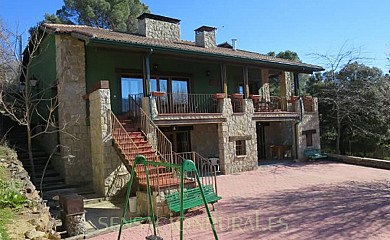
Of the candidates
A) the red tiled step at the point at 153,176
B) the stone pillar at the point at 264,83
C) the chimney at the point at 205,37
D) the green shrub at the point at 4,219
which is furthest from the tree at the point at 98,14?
the green shrub at the point at 4,219

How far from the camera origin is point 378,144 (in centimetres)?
2020

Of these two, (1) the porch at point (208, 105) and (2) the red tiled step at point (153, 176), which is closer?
(2) the red tiled step at point (153, 176)

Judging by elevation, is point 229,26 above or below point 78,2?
below

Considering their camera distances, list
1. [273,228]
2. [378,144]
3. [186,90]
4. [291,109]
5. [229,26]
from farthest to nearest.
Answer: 1. [378,144]
2. [229,26]
3. [291,109]
4. [186,90]
5. [273,228]

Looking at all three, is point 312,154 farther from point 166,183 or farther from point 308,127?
point 166,183

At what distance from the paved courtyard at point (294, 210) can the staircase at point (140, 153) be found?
1018 mm

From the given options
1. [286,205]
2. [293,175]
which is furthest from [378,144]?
[286,205]

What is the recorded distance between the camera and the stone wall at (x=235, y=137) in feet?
44.2

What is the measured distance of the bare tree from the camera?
1071cm

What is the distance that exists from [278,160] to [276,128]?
90.0 inches

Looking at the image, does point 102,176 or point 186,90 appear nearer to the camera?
point 102,176

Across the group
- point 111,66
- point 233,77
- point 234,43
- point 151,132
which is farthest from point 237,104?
point 111,66

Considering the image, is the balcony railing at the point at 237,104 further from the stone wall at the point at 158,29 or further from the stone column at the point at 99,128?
the stone column at the point at 99,128

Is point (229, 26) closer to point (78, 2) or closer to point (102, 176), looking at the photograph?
point (102, 176)
